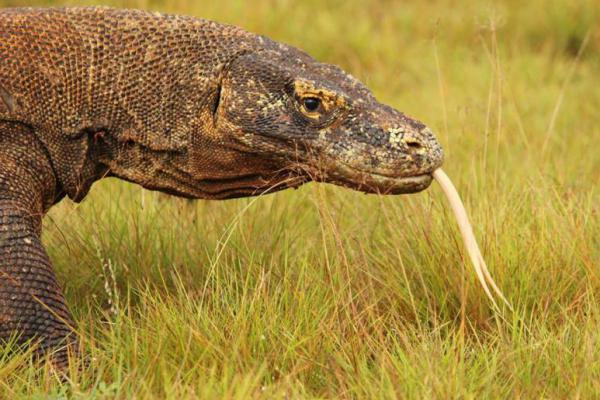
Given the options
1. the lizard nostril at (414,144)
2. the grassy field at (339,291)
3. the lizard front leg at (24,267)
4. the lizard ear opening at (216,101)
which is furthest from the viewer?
the lizard ear opening at (216,101)

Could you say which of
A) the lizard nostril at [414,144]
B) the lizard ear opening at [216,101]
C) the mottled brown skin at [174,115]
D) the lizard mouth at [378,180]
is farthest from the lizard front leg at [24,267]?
the lizard nostril at [414,144]

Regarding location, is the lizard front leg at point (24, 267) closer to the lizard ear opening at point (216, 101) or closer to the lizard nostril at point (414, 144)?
the lizard ear opening at point (216, 101)

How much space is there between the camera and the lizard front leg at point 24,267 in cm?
369

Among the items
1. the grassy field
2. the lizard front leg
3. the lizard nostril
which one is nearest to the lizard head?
the lizard nostril

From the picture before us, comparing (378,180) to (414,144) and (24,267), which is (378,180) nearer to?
(414,144)

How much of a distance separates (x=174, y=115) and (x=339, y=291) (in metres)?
0.86

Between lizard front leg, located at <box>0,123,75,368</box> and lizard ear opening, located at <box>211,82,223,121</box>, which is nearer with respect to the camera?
lizard front leg, located at <box>0,123,75,368</box>

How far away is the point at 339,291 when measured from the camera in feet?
12.8

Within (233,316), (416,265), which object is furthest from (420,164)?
(233,316)

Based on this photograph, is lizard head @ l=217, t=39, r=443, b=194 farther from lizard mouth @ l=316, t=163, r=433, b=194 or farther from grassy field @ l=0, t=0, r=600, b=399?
grassy field @ l=0, t=0, r=600, b=399

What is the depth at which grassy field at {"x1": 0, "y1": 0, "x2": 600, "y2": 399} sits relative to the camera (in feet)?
11.6

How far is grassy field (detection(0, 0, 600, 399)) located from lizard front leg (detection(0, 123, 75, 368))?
0.32ft

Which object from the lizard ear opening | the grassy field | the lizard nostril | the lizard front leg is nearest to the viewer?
the grassy field

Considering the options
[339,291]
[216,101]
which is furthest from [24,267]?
[339,291]
